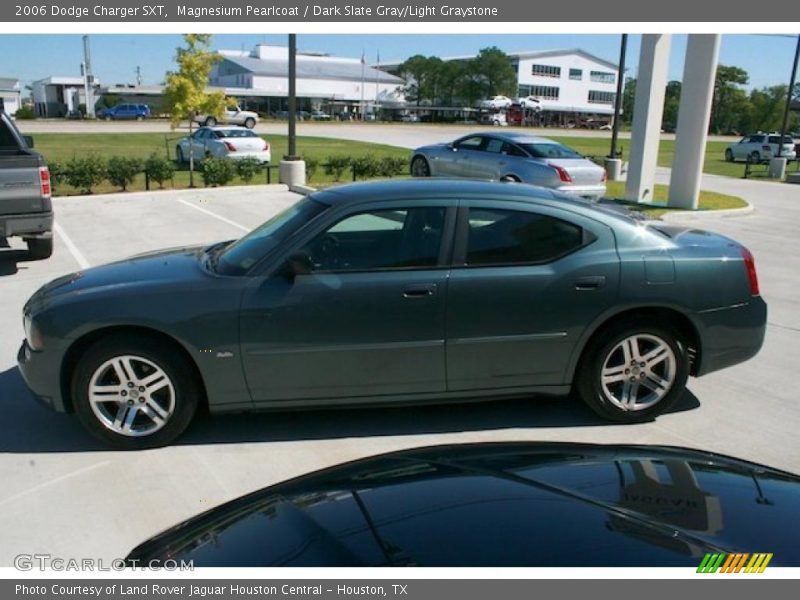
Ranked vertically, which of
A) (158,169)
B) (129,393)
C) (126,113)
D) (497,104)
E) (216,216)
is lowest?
(216,216)

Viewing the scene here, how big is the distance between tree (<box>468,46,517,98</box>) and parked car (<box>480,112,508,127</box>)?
14326 millimetres

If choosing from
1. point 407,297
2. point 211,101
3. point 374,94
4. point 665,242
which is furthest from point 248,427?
point 374,94

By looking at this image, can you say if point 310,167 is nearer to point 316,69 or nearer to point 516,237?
point 516,237

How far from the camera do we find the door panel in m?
4.41

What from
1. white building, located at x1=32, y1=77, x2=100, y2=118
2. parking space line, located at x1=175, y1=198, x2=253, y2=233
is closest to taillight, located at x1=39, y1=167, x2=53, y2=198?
parking space line, located at x1=175, y1=198, x2=253, y2=233

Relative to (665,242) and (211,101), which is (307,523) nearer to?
(665,242)

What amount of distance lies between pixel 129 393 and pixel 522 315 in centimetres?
246

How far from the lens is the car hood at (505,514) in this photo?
6.12 feet

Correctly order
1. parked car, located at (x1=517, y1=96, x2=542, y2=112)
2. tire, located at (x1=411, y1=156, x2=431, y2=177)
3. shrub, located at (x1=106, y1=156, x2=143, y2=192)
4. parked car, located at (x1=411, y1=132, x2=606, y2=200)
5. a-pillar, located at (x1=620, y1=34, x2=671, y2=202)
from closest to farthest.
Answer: parked car, located at (x1=411, y1=132, x2=606, y2=200) → a-pillar, located at (x1=620, y1=34, x2=671, y2=202) → shrub, located at (x1=106, y1=156, x2=143, y2=192) → tire, located at (x1=411, y1=156, x2=431, y2=177) → parked car, located at (x1=517, y1=96, x2=542, y2=112)

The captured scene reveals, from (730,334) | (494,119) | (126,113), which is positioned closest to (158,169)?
(730,334)

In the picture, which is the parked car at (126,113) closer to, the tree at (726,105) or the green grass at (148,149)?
the green grass at (148,149)

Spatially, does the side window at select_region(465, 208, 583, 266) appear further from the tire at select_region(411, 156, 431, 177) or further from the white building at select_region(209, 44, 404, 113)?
the white building at select_region(209, 44, 404, 113)

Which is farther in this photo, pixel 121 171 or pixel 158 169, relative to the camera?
pixel 158 169

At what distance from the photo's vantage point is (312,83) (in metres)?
106
